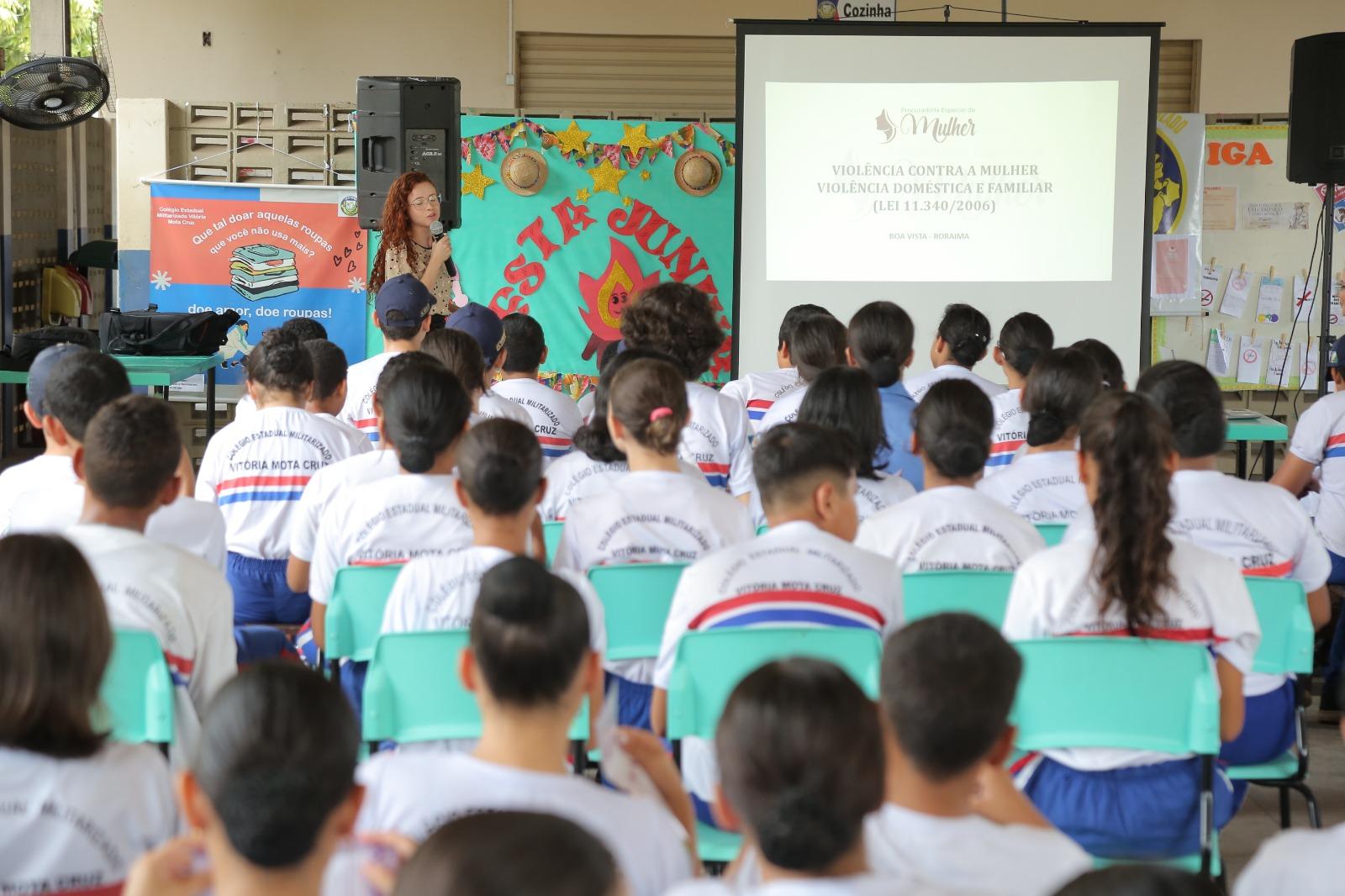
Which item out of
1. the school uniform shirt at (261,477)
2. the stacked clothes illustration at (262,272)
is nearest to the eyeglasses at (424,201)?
the stacked clothes illustration at (262,272)

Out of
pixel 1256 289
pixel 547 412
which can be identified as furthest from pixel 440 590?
pixel 1256 289

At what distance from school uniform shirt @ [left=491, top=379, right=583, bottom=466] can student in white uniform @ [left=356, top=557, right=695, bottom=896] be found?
2.65 metres

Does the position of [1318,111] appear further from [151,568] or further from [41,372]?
[151,568]

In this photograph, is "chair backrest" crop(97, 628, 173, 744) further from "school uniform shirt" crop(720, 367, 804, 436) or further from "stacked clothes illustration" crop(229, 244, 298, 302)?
"stacked clothes illustration" crop(229, 244, 298, 302)

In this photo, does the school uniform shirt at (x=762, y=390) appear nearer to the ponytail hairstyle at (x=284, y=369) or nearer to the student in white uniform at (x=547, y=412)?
the student in white uniform at (x=547, y=412)

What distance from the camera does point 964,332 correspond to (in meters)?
5.02

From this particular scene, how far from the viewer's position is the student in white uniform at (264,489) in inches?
144

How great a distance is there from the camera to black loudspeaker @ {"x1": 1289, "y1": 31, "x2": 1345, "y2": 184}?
651cm

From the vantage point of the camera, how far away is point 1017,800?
1731 millimetres

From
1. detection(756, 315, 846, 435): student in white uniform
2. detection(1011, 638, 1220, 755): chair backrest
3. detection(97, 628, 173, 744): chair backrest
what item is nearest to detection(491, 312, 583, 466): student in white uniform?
detection(756, 315, 846, 435): student in white uniform

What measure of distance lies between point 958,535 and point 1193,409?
2.07 feet

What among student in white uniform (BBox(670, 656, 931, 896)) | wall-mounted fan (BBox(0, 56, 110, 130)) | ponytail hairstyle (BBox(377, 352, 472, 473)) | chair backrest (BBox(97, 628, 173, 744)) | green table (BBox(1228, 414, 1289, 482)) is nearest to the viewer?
student in white uniform (BBox(670, 656, 931, 896))

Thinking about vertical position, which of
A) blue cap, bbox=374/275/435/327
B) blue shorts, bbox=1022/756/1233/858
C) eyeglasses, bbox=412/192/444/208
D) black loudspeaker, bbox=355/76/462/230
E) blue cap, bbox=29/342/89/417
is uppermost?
black loudspeaker, bbox=355/76/462/230

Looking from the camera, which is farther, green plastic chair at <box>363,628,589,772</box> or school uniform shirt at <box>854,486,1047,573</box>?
school uniform shirt at <box>854,486,1047,573</box>
